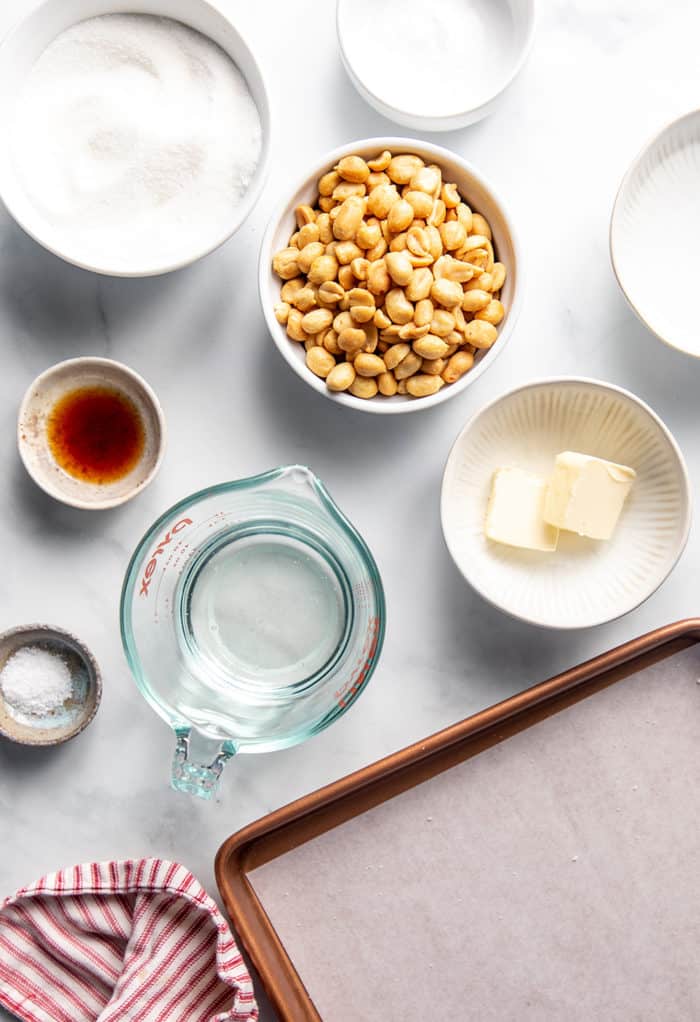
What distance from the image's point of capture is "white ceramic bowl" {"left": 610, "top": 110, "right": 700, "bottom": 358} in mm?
1071

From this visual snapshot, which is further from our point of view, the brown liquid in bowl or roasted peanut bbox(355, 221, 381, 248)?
the brown liquid in bowl

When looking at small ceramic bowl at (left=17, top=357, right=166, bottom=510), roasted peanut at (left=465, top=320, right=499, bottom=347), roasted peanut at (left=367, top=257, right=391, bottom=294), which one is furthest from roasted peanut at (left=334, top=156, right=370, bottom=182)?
small ceramic bowl at (left=17, top=357, right=166, bottom=510)

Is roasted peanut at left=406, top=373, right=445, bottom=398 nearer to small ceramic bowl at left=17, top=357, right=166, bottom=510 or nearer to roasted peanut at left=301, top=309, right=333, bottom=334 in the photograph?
roasted peanut at left=301, top=309, right=333, bottom=334

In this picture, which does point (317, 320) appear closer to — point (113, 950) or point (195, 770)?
point (195, 770)

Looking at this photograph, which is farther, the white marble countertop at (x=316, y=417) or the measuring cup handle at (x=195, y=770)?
the white marble countertop at (x=316, y=417)

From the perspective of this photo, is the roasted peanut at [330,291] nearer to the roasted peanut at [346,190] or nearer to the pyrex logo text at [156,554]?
the roasted peanut at [346,190]

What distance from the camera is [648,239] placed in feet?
3.62

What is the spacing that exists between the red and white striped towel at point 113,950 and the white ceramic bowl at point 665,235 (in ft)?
2.82

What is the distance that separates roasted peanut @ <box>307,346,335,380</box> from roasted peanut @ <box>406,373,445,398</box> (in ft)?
0.29

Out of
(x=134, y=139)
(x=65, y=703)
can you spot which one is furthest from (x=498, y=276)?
(x=65, y=703)

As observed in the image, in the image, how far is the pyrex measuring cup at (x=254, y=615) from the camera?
3.28 ft

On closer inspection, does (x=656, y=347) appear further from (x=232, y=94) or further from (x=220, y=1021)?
(x=220, y=1021)

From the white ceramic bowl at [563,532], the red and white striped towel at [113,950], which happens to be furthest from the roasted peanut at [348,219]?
the red and white striped towel at [113,950]

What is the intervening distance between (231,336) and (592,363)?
45 centimetres
